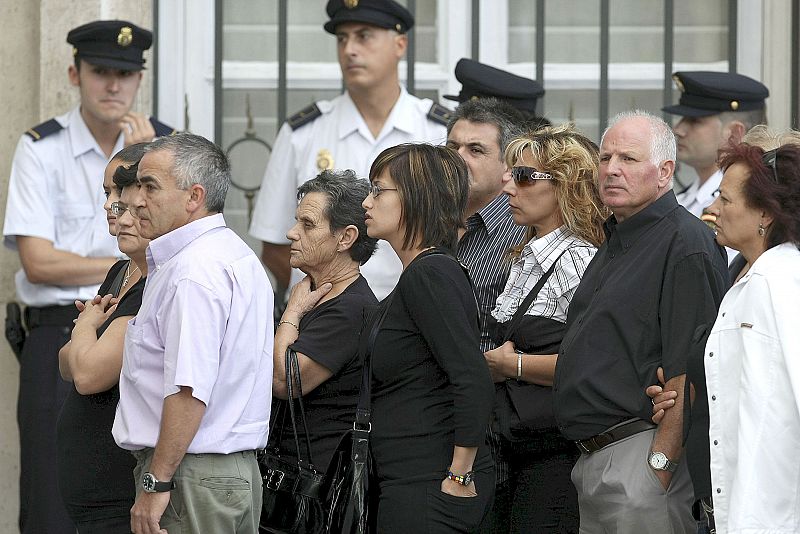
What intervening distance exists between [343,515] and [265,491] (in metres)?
0.45

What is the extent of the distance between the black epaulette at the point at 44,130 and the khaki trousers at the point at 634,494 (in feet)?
9.12

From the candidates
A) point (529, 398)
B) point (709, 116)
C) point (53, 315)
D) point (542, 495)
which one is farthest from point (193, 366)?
point (709, 116)

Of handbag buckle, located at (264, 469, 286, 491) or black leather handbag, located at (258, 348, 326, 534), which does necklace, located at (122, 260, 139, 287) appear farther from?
handbag buckle, located at (264, 469, 286, 491)

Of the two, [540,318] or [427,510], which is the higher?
[540,318]

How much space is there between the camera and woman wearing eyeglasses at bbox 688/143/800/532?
124 inches

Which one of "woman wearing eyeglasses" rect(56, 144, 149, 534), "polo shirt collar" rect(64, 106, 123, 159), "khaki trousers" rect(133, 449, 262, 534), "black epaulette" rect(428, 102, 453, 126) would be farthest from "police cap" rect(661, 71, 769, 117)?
"khaki trousers" rect(133, 449, 262, 534)

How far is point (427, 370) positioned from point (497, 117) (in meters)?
1.30

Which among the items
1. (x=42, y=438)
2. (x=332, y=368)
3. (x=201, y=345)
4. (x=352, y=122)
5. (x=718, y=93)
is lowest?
(x=42, y=438)

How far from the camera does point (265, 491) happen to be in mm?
4102

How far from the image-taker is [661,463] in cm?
358

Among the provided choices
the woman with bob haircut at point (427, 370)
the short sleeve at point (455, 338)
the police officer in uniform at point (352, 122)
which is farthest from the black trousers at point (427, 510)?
the police officer in uniform at point (352, 122)

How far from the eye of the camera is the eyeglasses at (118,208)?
4.17m

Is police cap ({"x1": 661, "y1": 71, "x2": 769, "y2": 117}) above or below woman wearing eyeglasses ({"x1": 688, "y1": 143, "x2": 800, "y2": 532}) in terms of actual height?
above

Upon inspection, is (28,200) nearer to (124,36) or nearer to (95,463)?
(124,36)
